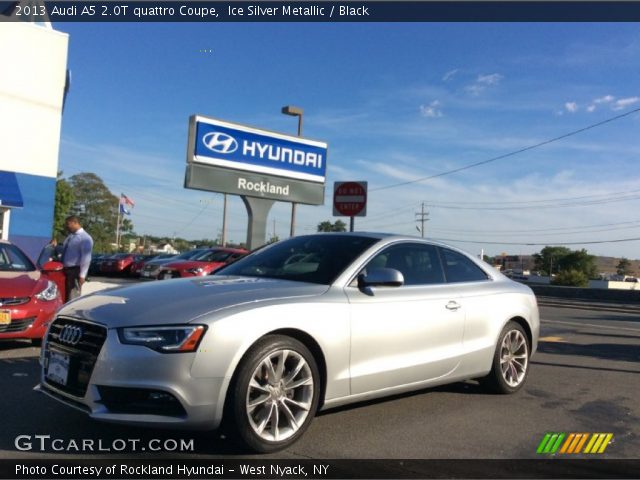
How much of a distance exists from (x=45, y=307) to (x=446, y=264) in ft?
16.0

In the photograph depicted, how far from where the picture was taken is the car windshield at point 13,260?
326 inches

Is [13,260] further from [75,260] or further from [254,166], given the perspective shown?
[254,166]

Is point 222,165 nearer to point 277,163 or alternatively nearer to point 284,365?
point 277,163

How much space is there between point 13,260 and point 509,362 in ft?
22.0

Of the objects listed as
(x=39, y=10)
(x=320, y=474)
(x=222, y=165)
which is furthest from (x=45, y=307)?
(x=39, y=10)

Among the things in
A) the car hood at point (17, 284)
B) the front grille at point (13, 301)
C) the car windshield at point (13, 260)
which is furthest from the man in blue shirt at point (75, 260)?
the front grille at point (13, 301)

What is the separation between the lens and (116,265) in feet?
90.0

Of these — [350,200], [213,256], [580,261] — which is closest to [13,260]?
[350,200]

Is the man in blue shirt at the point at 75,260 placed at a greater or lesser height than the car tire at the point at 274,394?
greater

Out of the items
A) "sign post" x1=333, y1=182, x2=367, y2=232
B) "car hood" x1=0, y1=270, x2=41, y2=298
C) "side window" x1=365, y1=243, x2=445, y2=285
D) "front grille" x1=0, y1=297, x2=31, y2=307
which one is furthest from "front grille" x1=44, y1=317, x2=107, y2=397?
"sign post" x1=333, y1=182, x2=367, y2=232

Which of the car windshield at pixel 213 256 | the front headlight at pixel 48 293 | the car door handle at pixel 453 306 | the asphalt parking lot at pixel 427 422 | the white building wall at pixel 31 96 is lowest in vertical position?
the asphalt parking lot at pixel 427 422

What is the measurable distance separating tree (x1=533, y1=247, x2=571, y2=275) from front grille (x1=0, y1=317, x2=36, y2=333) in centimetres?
11805

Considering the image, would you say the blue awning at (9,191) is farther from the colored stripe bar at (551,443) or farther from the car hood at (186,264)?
the colored stripe bar at (551,443)

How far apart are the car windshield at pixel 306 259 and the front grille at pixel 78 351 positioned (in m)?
1.50
